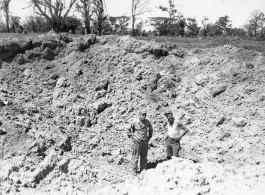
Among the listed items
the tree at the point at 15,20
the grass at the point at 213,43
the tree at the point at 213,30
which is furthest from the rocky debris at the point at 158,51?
the tree at the point at 15,20

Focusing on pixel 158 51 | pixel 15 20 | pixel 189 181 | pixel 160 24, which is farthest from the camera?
pixel 15 20

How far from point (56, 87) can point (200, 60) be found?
4181 mm

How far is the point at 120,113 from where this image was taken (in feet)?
26.0

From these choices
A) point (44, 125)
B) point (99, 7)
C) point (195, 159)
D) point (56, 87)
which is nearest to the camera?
point (195, 159)

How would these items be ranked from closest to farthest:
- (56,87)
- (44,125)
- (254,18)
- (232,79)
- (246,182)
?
(246,182), (44,125), (232,79), (56,87), (254,18)

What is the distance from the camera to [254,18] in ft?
142

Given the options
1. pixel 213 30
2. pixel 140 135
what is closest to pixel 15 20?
pixel 213 30

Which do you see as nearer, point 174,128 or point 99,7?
point 174,128

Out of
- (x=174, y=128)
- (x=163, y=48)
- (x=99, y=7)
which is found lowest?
(x=174, y=128)

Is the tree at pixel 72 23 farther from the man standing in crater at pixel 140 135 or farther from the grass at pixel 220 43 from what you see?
the man standing in crater at pixel 140 135

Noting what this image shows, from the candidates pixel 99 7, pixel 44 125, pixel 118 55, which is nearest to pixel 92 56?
pixel 118 55

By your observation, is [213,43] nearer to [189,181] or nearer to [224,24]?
[189,181]

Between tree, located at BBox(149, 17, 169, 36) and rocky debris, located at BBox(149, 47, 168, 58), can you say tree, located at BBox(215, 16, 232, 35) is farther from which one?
rocky debris, located at BBox(149, 47, 168, 58)

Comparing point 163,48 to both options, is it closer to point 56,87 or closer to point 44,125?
point 56,87
